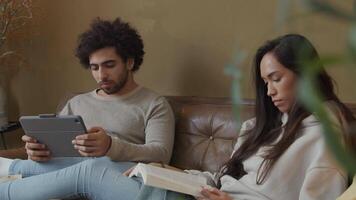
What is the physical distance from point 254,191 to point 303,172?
0.16 m

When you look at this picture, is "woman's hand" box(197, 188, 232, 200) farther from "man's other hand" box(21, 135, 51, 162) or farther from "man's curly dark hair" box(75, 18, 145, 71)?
"man's curly dark hair" box(75, 18, 145, 71)

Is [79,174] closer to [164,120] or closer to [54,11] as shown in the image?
[164,120]

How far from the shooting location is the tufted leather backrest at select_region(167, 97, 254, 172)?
1.85 m

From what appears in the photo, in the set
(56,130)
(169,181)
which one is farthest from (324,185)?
(56,130)

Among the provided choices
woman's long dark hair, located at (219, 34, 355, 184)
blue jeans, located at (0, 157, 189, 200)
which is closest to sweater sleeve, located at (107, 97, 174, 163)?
blue jeans, located at (0, 157, 189, 200)

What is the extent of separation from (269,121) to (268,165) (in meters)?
0.21

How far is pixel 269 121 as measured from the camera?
158 cm

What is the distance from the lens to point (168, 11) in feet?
7.45

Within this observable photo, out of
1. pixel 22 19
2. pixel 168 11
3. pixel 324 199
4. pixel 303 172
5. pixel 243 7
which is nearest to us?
pixel 324 199

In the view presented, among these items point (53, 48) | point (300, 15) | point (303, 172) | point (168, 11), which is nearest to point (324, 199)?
point (303, 172)

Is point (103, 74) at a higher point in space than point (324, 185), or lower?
higher

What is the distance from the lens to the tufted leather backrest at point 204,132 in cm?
185

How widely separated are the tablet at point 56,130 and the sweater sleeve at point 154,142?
15 cm

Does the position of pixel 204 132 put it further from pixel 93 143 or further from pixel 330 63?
pixel 330 63
